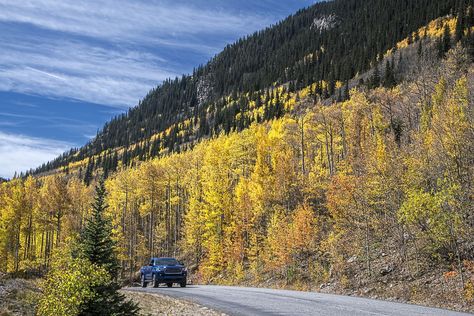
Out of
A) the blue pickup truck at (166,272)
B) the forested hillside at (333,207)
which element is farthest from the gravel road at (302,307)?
the blue pickup truck at (166,272)

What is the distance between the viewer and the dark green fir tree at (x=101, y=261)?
12.0 metres

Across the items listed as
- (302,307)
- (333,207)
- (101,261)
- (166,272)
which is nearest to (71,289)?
(101,261)

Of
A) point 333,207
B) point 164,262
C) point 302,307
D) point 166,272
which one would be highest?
point 333,207

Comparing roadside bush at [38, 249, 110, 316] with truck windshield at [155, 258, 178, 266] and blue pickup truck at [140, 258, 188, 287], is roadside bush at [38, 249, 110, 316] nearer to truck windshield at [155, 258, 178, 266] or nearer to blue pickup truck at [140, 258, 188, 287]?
blue pickup truck at [140, 258, 188, 287]

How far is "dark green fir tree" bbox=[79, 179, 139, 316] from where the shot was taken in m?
12.0

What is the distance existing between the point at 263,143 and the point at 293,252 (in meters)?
30.7

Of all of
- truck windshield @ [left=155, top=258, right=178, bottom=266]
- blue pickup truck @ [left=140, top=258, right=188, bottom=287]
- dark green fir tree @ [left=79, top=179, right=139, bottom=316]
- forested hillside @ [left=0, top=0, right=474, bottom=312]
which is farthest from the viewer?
truck windshield @ [left=155, top=258, right=178, bottom=266]

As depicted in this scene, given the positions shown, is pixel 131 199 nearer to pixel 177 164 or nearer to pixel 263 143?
pixel 177 164

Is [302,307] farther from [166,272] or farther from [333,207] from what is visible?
[333,207]

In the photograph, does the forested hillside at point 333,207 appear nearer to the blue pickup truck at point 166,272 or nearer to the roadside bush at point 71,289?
the roadside bush at point 71,289

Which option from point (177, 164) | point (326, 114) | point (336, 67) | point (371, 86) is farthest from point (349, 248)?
point (336, 67)

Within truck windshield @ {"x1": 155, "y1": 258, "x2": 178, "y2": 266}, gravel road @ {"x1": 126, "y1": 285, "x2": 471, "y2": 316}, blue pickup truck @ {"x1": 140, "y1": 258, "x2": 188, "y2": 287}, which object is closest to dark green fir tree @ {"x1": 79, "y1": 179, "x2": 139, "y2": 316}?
gravel road @ {"x1": 126, "y1": 285, "x2": 471, "y2": 316}

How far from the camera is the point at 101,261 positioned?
43.0ft

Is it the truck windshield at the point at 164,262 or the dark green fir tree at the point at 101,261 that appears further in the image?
the truck windshield at the point at 164,262
